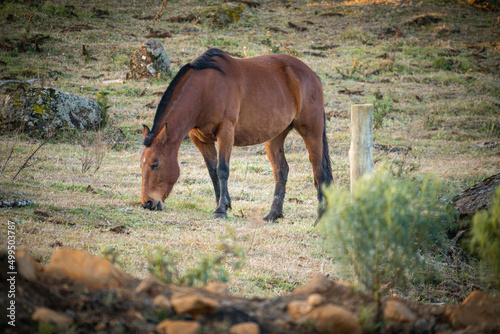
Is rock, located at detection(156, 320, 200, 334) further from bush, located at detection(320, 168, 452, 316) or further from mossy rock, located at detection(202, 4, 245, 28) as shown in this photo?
mossy rock, located at detection(202, 4, 245, 28)

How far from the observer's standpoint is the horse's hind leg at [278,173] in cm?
641

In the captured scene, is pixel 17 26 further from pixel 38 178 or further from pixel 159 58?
pixel 38 178

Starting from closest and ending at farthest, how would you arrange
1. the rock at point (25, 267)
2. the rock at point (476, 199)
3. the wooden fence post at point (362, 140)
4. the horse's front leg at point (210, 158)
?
the rock at point (25, 267) → the wooden fence post at point (362, 140) → the rock at point (476, 199) → the horse's front leg at point (210, 158)

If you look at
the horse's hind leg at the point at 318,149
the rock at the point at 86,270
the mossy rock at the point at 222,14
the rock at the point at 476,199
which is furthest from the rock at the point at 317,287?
the mossy rock at the point at 222,14

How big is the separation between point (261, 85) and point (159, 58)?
31.6ft

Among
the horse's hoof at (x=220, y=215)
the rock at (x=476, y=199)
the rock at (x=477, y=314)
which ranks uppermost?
the rock at (x=477, y=314)

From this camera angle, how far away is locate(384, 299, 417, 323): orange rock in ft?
7.34

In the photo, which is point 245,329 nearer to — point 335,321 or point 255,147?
point 335,321

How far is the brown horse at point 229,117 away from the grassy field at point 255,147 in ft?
1.65

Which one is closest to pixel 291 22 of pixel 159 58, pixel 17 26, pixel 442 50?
pixel 442 50

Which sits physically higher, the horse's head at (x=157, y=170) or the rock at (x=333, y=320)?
the rock at (x=333, y=320)

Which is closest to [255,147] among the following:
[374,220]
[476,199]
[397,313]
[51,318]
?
[476,199]

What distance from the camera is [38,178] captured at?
22.5 ft

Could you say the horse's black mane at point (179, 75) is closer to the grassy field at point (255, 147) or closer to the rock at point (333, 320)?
the grassy field at point (255, 147)
